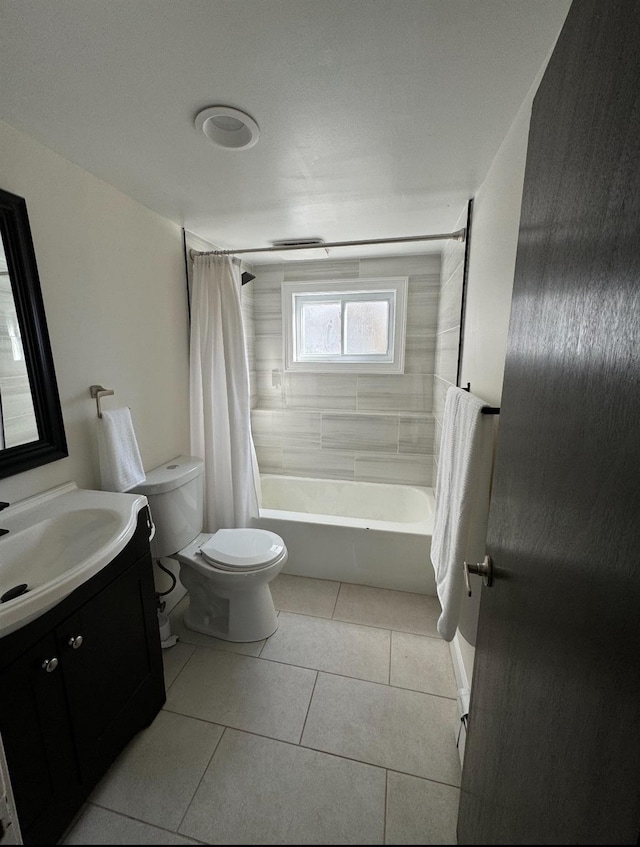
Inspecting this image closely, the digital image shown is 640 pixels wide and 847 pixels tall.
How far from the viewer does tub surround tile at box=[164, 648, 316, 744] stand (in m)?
1.35

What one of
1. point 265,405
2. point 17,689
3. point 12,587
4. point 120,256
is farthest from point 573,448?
point 265,405

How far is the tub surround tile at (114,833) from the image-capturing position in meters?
0.33

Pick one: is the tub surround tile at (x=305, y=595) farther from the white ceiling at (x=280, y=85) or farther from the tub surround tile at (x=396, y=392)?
the white ceiling at (x=280, y=85)

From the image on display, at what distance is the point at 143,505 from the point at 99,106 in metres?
1.25

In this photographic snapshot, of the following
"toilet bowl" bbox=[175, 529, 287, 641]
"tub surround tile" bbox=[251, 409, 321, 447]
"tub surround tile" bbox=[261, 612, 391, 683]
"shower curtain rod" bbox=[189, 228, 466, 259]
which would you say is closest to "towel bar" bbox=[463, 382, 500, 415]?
"shower curtain rod" bbox=[189, 228, 466, 259]

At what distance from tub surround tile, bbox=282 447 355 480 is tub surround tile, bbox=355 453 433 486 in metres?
0.08

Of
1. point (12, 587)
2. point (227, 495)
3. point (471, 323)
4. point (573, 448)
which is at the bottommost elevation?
point (227, 495)

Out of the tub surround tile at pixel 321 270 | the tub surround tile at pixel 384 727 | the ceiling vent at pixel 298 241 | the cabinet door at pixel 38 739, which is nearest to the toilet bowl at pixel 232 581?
the tub surround tile at pixel 384 727

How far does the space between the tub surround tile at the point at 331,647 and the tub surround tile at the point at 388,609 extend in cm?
7

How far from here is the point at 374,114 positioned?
1.06 meters

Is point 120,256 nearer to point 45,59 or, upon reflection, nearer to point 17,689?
point 45,59

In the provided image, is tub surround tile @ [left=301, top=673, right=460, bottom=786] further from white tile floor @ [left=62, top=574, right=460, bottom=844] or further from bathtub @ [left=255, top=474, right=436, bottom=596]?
bathtub @ [left=255, top=474, right=436, bottom=596]

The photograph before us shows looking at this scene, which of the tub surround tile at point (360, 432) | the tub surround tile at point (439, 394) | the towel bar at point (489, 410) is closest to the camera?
the towel bar at point (489, 410)

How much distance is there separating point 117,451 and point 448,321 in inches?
74.8
